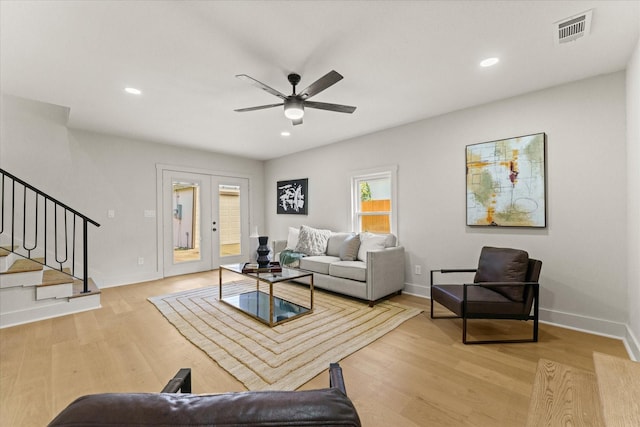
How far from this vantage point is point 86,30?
6.43ft

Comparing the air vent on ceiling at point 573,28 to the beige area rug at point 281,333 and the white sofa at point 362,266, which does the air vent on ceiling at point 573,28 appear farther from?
the beige area rug at point 281,333

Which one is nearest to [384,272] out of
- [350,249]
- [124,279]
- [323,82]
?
[350,249]

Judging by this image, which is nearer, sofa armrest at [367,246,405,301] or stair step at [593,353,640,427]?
stair step at [593,353,640,427]

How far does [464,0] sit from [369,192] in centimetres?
303

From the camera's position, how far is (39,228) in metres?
3.85

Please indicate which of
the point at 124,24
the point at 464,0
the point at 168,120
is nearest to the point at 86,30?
the point at 124,24

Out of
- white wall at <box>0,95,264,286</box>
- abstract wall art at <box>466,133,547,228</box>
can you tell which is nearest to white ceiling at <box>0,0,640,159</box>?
abstract wall art at <box>466,133,547,228</box>

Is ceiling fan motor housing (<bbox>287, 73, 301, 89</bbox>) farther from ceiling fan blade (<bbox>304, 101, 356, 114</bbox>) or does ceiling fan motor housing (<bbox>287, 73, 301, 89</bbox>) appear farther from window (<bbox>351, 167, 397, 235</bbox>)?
window (<bbox>351, 167, 397, 235</bbox>)

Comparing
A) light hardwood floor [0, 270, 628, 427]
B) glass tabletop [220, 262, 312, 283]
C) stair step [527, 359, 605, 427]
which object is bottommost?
→ light hardwood floor [0, 270, 628, 427]

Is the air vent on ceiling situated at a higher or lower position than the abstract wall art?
higher

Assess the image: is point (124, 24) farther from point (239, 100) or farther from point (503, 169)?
point (503, 169)

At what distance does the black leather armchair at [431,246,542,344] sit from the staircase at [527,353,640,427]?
4.11 ft

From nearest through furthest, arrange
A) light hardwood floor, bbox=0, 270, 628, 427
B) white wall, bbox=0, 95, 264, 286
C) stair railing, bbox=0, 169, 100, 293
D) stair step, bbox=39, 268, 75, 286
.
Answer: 1. light hardwood floor, bbox=0, 270, 628, 427
2. stair step, bbox=39, 268, 75, 286
3. stair railing, bbox=0, 169, 100, 293
4. white wall, bbox=0, 95, 264, 286

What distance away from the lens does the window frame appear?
4129 millimetres
